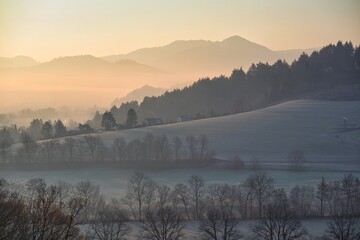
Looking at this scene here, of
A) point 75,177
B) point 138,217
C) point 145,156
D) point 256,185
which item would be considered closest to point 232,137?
point 145,156

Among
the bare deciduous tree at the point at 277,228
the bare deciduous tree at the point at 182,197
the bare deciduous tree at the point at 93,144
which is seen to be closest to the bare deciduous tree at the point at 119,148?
the bare deciduous tree at the point at 93,144

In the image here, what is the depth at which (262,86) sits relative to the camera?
91.1 m

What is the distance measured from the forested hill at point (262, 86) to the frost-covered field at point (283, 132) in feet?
28.1

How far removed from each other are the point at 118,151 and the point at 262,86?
46.5 meters

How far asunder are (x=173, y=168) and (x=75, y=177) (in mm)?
7938

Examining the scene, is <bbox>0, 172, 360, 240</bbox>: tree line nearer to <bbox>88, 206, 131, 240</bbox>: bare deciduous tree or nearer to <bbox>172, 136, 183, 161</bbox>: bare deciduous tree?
<bbox>88, 206, 131, 240</bbox>: bare deciduous tree

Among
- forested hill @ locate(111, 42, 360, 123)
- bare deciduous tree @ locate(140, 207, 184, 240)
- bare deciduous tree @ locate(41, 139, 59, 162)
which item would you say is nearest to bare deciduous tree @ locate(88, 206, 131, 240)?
bare deciduous tree @ locate(140, 207, 184, 240)

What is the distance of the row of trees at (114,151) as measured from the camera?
159 feet

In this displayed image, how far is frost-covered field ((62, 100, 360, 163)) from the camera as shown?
160 ft

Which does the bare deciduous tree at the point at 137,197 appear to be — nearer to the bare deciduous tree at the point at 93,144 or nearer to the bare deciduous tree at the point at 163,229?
the bare deciduous tree at the point at 163,229

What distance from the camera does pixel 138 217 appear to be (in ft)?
98.1

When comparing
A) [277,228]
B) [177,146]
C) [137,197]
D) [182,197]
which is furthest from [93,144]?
[277,228]

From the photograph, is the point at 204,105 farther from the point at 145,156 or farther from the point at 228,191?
the point at 228,191

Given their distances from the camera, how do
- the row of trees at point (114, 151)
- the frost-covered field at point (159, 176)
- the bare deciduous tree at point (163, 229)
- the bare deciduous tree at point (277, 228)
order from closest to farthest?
the bare deciduous tree at point (277, 228)
the bare deciduous tree at point (163, 229)
the frost-covered field at point (159, 176)
the row of trees at point (114, 151)
